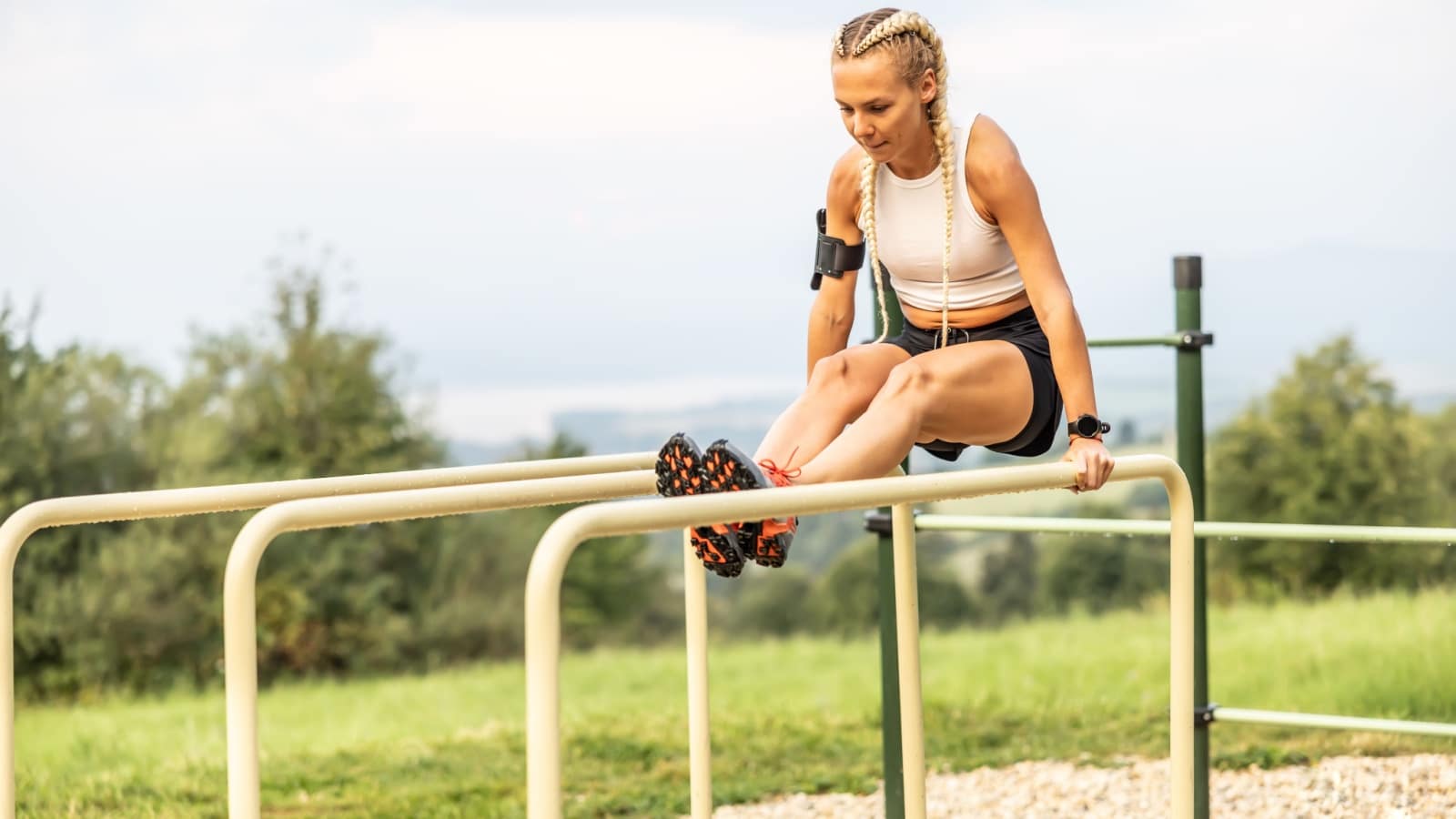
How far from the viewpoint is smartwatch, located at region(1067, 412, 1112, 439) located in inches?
103

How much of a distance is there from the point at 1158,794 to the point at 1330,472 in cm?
502

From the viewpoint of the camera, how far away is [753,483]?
2.29 m

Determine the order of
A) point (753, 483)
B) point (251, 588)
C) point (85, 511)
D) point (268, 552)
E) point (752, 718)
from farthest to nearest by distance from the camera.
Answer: point (268, 552) < point (752, 718) < point (85, 511) < point (753, 483) < point (251, 588)

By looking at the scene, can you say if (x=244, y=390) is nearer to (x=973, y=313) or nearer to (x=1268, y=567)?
(x=1268, y=567)

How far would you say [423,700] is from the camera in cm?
805

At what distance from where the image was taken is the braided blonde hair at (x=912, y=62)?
Result: 2.64 m

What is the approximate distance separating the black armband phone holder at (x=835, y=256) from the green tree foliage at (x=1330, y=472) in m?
6.79

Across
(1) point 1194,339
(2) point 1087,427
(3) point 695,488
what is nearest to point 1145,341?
(1) point 1194,339

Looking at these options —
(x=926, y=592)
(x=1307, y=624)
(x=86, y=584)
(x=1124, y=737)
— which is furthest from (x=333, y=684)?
(x=1307, y=624)

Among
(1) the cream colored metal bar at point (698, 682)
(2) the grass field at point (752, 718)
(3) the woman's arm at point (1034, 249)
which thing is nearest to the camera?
(3) the woman's arm at point (1034, 249)

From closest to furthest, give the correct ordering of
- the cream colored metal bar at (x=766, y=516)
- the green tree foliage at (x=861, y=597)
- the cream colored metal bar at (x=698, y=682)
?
the cream colored metal bar at (x=766, y=516) → the cream colored metal bar at (x=698, y=682) → the green tree foliage at (x=861, y=597)

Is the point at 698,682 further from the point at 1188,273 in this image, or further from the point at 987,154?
the point at 1188,273

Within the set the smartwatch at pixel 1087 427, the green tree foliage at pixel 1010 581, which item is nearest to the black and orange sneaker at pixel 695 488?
the smartwatch at pixel 1087 427

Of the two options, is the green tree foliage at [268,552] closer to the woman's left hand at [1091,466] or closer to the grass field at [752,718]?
the grass field at [752,718]
